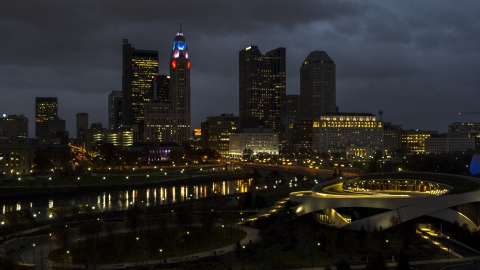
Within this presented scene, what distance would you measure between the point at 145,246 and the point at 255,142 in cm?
12915

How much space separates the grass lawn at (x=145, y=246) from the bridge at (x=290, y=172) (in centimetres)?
3445

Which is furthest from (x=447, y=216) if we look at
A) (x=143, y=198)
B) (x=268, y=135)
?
(x=268, y=135)

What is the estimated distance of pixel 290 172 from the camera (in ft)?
249

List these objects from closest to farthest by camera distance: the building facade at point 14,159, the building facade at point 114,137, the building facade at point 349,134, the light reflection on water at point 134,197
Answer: the light reflection on water at point 134,197, the building facade at point 14,159, the building facade at point 349,134, the building facade at point 114,137

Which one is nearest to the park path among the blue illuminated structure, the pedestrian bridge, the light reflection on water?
the light reflection on water

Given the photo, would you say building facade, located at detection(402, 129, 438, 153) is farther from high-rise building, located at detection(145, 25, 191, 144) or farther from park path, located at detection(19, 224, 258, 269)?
park path, located at detection(19, 224, 258, 269)

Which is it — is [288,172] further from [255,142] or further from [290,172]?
[255,142]

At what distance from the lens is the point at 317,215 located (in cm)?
3822

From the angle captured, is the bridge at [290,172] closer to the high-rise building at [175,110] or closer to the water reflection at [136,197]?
the water reflection at [136,197]

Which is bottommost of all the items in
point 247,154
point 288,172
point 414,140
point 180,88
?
point 247,154

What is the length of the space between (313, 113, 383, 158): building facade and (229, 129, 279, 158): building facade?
1791 cm

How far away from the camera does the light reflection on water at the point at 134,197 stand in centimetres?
5267

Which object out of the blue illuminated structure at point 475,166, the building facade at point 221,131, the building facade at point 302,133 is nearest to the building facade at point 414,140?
the building facade at point 302,133

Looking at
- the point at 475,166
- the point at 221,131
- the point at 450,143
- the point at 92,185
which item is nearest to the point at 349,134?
the point at 450,143
